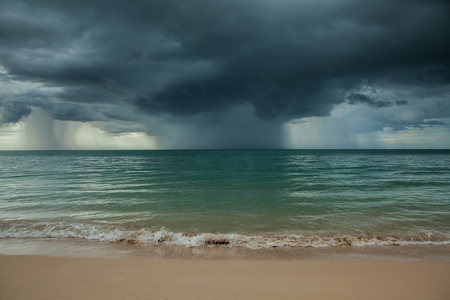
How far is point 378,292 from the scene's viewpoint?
490 centimetres

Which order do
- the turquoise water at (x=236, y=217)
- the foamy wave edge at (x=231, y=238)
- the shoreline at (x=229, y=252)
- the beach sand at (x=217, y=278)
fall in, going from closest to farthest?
the beach sand at (x=217, y=278), the shoreline at (x=229, y=252), the foamy wave edge at (x=231, y=238), the turquoise water at (x=236, y=217)

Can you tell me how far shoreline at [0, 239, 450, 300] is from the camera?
4.91 m

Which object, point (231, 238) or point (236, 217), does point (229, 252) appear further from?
point (236, 217)

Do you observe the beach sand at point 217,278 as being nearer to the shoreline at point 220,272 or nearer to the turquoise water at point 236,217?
the shoreline at point 220,272

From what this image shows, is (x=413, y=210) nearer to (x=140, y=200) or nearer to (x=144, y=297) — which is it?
(x=144, y=297)

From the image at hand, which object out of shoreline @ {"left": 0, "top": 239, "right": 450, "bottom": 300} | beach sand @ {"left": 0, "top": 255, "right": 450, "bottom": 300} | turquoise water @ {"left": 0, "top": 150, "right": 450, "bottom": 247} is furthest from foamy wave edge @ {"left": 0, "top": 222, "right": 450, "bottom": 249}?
beach sand @ {"left": 0, "top": 255, "right": 450, "bottom": 300}

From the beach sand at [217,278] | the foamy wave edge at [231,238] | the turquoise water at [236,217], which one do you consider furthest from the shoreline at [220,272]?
the turquoise water at [236,217]

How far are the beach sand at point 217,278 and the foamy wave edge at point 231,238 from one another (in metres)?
1.30

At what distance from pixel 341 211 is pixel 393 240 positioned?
13.2ft

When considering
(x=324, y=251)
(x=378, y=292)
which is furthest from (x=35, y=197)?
(x=378, y=292)

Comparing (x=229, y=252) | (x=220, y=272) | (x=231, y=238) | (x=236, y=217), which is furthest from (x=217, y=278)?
(x=236, y=217)

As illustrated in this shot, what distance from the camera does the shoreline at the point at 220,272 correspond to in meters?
4.91

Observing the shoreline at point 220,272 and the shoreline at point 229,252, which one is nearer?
the shoreline at point 220,272

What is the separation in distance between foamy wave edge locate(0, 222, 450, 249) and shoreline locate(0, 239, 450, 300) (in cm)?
41
